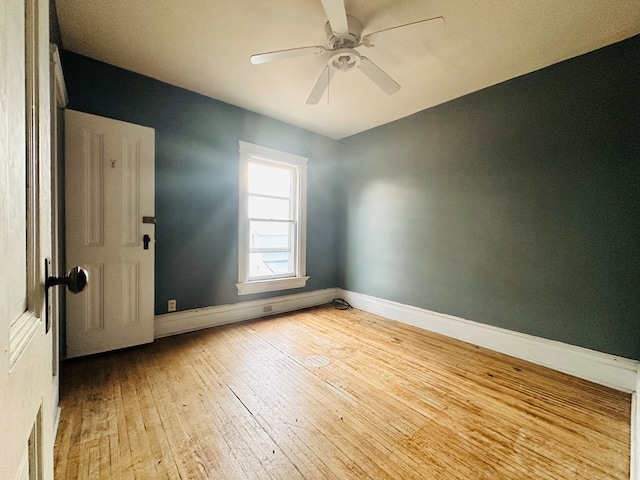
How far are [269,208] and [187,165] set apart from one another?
1.15m

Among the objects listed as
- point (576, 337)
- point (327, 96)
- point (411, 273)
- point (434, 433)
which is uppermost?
point (327, 96)

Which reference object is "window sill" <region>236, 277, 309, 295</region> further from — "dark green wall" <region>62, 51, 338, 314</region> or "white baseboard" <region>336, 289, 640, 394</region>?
"white baseboard" <region>336, 289, 640, 394</region>

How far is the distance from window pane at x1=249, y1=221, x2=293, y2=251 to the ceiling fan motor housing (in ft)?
7.24

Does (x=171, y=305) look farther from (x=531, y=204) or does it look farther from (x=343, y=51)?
(x=531, y=204)

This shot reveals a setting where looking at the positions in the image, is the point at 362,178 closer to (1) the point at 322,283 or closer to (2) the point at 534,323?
(1) the point at 322,283

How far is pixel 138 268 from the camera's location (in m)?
2.52

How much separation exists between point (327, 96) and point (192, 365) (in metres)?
2.97

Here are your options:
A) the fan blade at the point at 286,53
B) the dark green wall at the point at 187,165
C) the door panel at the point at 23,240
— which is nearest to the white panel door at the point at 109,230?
the dark green wall at the point at 187,165

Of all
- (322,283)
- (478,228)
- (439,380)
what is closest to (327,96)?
(478,228)

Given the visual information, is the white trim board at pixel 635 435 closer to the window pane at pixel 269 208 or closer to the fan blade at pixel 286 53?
the fan blade at pixel 286 53

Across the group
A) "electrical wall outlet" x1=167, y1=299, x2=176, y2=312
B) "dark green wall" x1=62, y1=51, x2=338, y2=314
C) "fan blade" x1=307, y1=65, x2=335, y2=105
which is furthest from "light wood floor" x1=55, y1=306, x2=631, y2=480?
"fan blade" x1=307, y1=65, x2=335, y2=105

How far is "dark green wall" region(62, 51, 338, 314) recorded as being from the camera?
247cm

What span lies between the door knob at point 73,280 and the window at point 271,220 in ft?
8.87

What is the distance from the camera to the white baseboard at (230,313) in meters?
2.79
